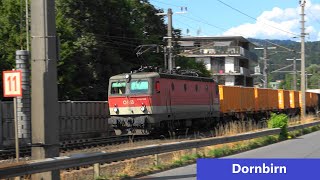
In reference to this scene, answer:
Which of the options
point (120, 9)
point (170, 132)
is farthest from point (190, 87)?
point (120, 9)

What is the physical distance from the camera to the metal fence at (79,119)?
65.1 feet

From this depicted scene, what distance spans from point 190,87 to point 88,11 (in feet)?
52.7

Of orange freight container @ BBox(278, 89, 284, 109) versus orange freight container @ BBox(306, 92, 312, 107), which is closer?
orange freight container @ BBox(278, 89, 284, 109)

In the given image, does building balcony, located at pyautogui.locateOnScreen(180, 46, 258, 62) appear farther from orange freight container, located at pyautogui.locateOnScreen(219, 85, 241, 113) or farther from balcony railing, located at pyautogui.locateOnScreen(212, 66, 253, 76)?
orange freight container, located at pyautogui.locateOnScreen(219, 85, 241, 113)

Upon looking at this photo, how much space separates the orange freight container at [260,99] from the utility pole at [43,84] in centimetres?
3341

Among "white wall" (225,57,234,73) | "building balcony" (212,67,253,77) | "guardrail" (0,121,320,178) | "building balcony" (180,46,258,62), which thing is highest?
"building balcony" (180,46,258,62)

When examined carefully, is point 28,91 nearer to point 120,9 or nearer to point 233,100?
point 233,100

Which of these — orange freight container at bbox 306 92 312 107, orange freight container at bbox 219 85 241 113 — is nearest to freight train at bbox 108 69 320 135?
orange freight container at bbox 219 85 241 113

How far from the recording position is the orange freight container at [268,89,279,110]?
45750 mm

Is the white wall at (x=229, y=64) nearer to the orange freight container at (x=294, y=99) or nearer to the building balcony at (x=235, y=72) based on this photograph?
the building balcony at (x=235, y=72)

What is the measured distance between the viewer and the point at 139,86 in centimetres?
2370

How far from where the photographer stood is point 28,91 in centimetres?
1905

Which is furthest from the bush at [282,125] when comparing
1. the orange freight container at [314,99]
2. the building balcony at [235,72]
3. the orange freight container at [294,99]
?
the building balcony at [235,72]

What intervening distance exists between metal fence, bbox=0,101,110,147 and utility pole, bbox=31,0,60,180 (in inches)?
417
